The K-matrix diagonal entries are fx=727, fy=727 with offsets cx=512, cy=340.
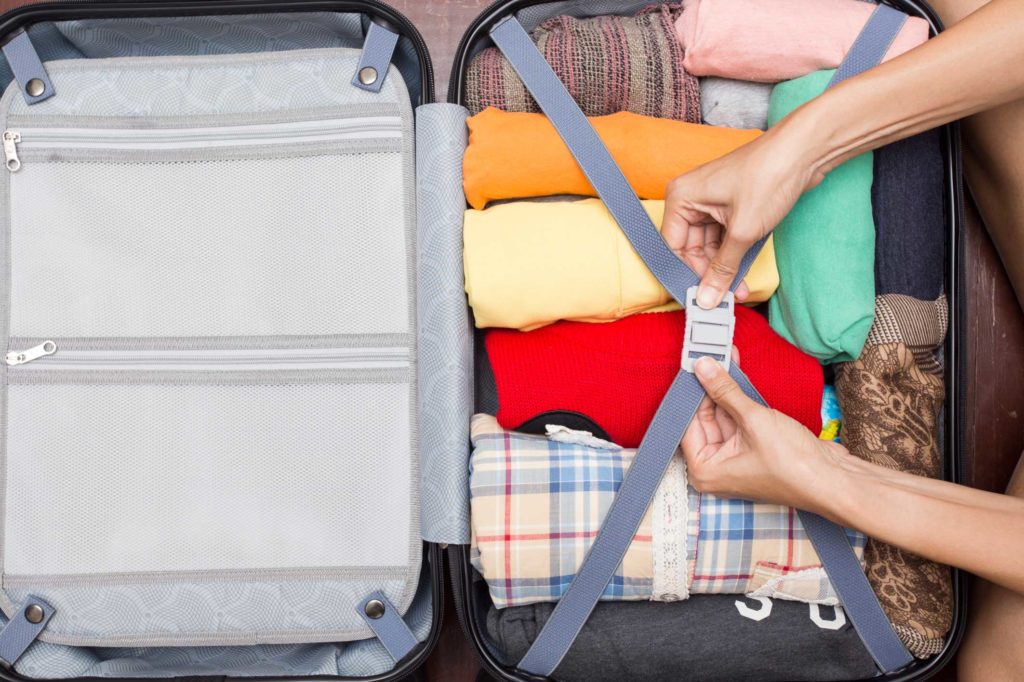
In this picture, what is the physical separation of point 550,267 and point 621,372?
14 centimetres

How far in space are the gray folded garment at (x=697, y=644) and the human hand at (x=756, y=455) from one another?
0.15 meters

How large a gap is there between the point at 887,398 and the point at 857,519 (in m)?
0.16

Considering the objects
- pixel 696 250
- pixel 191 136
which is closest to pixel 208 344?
pixel 191 136

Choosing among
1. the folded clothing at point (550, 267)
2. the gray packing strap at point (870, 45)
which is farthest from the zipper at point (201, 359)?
the gray packing strap at point (870, 45)

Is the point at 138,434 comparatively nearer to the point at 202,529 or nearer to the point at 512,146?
the point at 202,529

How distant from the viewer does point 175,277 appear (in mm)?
831

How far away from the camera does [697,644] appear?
32.0 inches

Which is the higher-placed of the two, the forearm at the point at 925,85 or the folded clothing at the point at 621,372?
the forearm at the point at 925,85

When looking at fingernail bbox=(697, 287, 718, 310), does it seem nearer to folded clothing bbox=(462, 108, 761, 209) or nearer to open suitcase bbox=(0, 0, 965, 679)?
folded clothing bbox=(462, 108, 761, 209)

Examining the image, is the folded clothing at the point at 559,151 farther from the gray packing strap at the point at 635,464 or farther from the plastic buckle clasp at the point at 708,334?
the plastic buckle clasp at the point at 708,334

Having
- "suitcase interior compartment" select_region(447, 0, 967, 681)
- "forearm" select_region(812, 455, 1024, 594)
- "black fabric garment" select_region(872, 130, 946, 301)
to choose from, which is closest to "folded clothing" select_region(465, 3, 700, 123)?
"suitcase interior compartment" select_region(447, 0, 967, 681)

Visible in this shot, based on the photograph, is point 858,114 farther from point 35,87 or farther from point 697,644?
point 35,87

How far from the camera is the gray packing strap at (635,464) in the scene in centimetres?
78

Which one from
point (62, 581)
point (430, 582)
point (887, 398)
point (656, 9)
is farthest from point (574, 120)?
point (62, 581)
